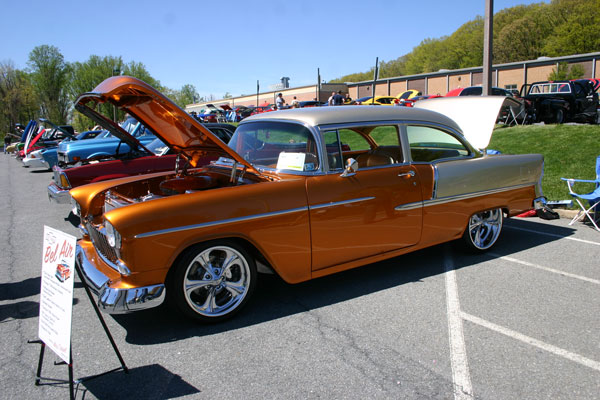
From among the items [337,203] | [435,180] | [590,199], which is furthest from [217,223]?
[590,199]

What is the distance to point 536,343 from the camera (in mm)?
3188

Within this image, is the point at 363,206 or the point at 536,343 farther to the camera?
the point at 363,206

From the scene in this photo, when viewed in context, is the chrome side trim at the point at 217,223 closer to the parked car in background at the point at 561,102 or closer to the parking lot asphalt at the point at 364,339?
the parking lot asphalt at the point at 364,339

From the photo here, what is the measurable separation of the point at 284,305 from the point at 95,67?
257 feet

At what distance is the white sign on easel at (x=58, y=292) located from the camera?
2.52 metres

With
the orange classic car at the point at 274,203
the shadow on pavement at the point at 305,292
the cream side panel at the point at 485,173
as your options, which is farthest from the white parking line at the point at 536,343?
the cream side panel at the point at 485,173

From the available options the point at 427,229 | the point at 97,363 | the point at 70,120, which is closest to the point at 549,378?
the point at 427,229

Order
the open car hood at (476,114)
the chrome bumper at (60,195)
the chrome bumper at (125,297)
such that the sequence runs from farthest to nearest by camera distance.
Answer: the chrome bumper at (60,195), the open car hood at (476,114), the chrome bumper at (125,297)

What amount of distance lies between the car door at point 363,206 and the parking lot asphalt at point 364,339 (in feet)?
1.43

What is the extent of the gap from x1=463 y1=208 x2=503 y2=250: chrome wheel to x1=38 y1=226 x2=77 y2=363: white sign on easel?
160 inches

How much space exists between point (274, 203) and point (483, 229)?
9.50ft

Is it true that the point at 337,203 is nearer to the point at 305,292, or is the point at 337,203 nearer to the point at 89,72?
the point at 305,292

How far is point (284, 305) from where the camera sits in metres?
3.94

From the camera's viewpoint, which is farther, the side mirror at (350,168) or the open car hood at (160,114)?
the side mirror at (350,168)
